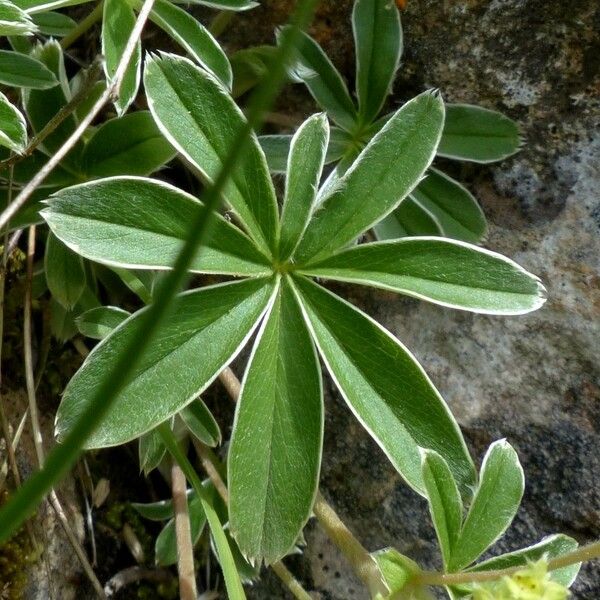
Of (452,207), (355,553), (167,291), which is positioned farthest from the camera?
(452,207)

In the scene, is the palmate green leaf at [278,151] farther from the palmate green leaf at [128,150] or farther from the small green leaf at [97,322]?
the small green leaf at [97,322]

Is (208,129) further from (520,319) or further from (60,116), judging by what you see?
(520,319)

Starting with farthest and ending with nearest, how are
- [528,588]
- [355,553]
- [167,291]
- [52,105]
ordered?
1. [52,105]
2. [355,553]
3. [528,588]
4. [167,291]

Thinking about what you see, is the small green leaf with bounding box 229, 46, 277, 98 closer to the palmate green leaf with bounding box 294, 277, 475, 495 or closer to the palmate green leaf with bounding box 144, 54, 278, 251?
the palmate green leaf with bounding box 144, 54, 278, 251

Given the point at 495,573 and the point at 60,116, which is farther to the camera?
the point at 60,116

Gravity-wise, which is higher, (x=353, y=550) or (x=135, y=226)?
(x=135, y=226)

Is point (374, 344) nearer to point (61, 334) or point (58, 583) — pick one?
point (61, 334)

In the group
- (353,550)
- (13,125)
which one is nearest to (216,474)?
(353,550)
